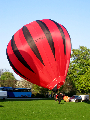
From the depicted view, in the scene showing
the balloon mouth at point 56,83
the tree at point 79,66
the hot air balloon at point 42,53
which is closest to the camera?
the balloon mouth at point 56,83

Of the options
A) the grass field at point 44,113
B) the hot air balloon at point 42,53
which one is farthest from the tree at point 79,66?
the grass field at point 44,113

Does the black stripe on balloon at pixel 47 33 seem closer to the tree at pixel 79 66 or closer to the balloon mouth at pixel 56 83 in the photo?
the balloon mouth at pixel 56 83

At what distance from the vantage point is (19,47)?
88.1ft

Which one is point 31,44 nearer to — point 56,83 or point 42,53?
point 42,53

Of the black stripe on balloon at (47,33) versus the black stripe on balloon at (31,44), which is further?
the black stripe on balloon at (47,33)

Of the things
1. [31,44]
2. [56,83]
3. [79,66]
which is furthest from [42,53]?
[79,66]

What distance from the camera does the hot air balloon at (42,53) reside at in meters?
26.0

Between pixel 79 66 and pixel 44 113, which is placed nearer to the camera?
pixel 44 113

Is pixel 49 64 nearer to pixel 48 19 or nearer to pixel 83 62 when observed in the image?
pixel 48 19

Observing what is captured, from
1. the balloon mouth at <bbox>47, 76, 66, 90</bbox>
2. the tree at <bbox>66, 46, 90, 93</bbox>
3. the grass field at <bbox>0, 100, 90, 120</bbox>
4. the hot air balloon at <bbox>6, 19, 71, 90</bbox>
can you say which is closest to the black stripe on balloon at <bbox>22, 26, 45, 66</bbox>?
the hot air balloon at <bbox>6, 19, 71, 90</bbox>

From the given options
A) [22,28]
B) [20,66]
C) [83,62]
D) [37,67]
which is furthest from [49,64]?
[83,62]

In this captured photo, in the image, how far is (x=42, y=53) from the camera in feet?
85.1

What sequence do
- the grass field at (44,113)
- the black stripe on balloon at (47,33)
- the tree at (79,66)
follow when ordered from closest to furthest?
the grass field at (44,113)
the black stripe on balloon at (47,33)
the tree at (79,66)

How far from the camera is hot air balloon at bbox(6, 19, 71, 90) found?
26016 mm
